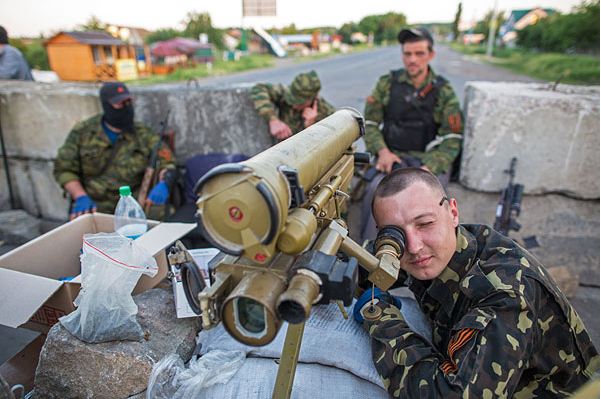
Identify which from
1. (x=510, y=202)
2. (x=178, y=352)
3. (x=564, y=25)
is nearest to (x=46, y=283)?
(x=178, y=352)

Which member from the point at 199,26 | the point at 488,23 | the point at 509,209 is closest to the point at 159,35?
the point at 199,26

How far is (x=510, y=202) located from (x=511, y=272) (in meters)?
1.98

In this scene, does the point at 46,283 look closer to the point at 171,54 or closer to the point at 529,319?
the point at 529,319

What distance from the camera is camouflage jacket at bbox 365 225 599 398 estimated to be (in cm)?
129

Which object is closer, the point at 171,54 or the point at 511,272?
the point at 511,272

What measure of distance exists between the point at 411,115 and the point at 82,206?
10.3 ft

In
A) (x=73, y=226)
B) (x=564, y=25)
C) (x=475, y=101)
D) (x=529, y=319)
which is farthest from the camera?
(x=564, y=25)

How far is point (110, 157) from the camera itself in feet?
11.7

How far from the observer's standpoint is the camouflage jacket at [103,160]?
11.3 ft

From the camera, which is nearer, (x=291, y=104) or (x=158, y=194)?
(x=158, y=194)

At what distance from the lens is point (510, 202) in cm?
318

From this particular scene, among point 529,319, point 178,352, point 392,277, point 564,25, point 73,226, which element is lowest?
point 178,352

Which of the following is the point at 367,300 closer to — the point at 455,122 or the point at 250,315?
the point at 250,315

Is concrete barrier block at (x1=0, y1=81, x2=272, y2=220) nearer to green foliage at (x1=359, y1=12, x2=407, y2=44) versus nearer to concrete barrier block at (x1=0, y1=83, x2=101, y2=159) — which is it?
concrete barrier block at (x1=0, y1=83, x2=101, y2=159)
